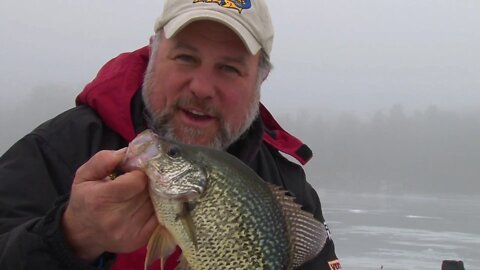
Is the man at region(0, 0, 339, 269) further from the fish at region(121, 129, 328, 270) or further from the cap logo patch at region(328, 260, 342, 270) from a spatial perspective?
the fish at region(121, 129, 328, 270)

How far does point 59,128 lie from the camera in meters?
3.12

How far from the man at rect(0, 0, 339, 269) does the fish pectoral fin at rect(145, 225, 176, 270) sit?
0.21 metres

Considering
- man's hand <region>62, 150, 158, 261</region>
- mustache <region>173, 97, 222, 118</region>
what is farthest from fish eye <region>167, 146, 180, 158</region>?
mustache <region>173, 97, 222, 118</region>

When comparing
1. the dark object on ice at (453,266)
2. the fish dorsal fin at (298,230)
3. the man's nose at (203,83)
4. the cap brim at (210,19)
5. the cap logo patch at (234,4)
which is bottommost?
the dark object on ice at (453,266)

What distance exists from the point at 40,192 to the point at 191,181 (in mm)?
1045

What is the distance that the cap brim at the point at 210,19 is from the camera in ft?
10.1

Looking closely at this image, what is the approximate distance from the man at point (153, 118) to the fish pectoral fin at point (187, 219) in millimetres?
386

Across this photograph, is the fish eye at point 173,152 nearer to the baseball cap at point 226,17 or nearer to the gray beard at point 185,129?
the gray beard at point 185,129

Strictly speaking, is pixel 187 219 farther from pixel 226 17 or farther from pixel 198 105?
pixel 226 17

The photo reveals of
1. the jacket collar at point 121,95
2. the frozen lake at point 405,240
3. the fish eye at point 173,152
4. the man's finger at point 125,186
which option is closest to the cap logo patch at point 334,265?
the jacket collar at point 121,95

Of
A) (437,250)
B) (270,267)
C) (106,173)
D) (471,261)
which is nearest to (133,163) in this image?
(106,173)

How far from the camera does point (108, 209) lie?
2.02 m

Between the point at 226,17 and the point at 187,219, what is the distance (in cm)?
144

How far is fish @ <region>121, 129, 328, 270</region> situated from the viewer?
210 centimetres
